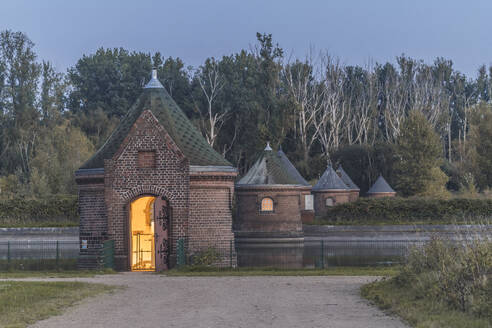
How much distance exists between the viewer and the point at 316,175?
250ft

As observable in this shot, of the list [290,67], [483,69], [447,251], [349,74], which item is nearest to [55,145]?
[290,67]

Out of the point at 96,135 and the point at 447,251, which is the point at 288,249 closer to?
the point at 447,251

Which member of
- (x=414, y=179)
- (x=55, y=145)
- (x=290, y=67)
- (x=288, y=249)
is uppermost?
(x=290, y=67)

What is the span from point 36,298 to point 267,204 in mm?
32181

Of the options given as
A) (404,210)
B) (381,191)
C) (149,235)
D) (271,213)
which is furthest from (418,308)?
(381,191)

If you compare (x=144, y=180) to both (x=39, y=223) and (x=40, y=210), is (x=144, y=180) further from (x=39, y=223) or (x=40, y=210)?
(x=40, y=210)

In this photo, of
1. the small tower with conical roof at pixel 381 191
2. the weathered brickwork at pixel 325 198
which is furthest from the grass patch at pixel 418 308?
the small tower with conical roof at pixel 381 191

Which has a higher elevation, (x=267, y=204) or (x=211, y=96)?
(x=211, y=96)

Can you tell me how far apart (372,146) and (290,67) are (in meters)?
15.9

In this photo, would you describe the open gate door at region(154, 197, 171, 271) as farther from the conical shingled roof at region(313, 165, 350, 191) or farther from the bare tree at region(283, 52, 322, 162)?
the bare tree at region(283, 52, 322, 162)

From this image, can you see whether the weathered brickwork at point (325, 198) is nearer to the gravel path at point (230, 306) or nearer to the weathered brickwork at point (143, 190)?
the weathered brickwork at point (143, 190)

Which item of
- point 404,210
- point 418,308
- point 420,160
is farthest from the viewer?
point 420,160

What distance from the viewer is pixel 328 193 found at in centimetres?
5959

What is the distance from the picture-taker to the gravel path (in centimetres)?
1286
